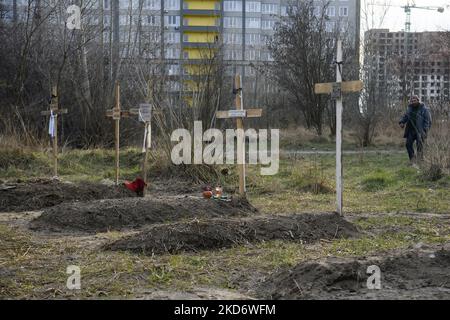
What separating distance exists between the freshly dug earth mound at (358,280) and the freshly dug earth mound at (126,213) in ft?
9.78

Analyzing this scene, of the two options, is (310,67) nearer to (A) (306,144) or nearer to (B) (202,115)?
(A) (306,144)

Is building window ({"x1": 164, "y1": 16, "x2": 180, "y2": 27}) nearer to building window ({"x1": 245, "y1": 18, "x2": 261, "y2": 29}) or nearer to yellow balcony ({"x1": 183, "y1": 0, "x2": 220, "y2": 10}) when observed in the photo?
yellow balcony ({"x1": 183, "y1": 0, "x2": 220, "y2": 10})

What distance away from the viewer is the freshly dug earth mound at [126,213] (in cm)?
688

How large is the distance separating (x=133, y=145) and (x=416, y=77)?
70.5 feet

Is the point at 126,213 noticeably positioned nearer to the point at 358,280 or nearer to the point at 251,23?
the point at 358,280

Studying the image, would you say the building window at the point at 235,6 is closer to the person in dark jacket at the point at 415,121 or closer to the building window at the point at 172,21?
the building window at the point at 172,21

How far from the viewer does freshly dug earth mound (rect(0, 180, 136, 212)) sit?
864 centimetres

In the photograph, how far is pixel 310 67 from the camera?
25.1 meters

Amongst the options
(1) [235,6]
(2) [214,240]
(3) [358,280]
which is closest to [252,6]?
(1) [235,6]

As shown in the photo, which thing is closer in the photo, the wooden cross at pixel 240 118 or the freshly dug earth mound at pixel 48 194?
the wooden cross at pixel 240 118

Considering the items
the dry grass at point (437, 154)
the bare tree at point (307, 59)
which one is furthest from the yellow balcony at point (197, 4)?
the dry grass at point (437, 154)
